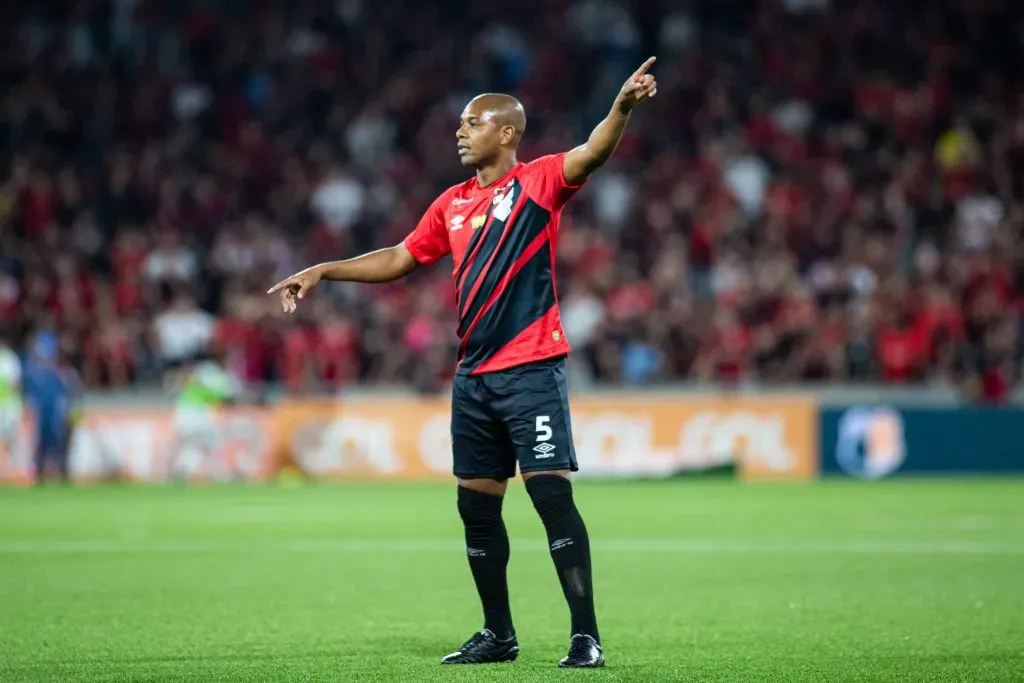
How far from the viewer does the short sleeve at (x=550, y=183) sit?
6.99 metres

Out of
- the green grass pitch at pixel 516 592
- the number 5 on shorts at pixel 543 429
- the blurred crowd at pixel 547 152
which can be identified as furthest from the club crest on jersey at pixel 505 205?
the blurred crowd at pixel 547 152

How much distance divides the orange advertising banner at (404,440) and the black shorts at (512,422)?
612 inches

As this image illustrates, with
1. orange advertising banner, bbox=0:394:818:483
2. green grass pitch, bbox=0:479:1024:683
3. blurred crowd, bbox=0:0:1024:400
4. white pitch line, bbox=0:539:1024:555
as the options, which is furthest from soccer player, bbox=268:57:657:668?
blurred crowd, bbox=0:0:1024:400

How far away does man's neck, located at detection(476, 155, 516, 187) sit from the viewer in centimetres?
727

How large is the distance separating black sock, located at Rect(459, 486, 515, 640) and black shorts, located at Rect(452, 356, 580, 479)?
5.3 inches

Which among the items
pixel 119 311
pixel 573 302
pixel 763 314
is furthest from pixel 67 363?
pixel 763 314

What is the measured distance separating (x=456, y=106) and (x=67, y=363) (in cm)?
850

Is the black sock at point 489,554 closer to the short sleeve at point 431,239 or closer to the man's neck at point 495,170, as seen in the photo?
the short sleeve at point 431,239

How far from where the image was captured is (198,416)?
22.9 metres

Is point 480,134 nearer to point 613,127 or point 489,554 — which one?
point 613,127

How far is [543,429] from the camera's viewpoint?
698cm

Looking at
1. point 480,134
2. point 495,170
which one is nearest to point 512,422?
point 495,170

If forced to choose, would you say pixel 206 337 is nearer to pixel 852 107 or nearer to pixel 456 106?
pixel 456 106

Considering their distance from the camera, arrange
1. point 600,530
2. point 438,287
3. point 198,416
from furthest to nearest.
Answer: point 438,287 → point 198,416 → point 600,530
